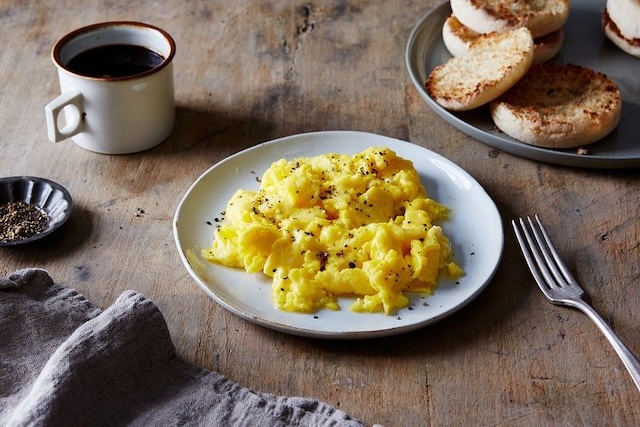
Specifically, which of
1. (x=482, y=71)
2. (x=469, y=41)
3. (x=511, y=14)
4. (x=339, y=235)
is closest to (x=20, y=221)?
(x=339, y=235)

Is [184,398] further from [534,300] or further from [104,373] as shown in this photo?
[534,300]

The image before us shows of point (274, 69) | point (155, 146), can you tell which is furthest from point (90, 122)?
point (274, 69)

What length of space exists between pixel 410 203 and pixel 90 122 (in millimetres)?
1018

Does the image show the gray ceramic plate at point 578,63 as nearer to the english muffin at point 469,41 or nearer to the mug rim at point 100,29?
the english muffin at point 469,41

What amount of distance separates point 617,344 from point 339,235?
679 millimetres

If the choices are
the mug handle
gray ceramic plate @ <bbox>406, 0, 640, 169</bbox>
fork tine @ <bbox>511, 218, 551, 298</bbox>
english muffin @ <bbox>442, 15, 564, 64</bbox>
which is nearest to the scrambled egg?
fork tine @ <bbox>511, 218, 551, 298</bbox>

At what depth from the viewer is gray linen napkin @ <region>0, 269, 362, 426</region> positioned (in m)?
1.66

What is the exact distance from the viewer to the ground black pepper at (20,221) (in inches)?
86.5

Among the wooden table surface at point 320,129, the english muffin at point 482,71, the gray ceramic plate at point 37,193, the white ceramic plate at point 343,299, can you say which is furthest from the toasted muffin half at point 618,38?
the gray ceramic plate at point 37,193

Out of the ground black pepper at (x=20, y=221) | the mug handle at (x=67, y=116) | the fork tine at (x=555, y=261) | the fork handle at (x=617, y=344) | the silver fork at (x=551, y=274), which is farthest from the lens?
the mug handle at (x=67, y=116)

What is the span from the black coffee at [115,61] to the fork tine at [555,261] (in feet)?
4.13

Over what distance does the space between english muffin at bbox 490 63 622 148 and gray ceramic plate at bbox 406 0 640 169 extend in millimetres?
41

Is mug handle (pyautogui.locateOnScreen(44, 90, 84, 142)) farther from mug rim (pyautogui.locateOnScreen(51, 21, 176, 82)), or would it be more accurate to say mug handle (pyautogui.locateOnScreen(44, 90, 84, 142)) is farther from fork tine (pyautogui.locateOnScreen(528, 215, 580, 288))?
fork tine (pyautogui.locateOnScreen(528, 215, 580, 288))

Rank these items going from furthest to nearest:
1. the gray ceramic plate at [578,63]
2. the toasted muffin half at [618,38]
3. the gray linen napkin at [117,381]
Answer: the toasted muffin half at [618,38], the gray ceramic plate at [578,63], the gray linen napkin at [117,381]
